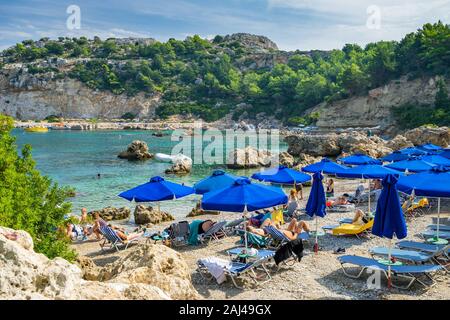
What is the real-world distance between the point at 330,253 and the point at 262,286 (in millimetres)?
2857

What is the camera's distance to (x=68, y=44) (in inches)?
6511

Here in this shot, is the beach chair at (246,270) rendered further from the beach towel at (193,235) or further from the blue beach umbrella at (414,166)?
the blue beach umbrella at (414,166)

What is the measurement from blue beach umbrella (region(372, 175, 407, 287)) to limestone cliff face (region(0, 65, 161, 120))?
416ft

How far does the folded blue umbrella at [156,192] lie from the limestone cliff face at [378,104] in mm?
60623

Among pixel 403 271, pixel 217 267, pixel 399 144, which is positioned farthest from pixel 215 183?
pixel 399 144

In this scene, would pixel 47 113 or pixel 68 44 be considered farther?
pixel 68 44

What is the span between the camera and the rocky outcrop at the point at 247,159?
36.0 meters

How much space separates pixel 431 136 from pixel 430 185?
3390 cm

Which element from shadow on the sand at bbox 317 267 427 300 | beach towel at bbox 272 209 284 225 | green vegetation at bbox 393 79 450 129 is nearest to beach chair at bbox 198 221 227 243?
beach towel at bbox 272 209 284 225
